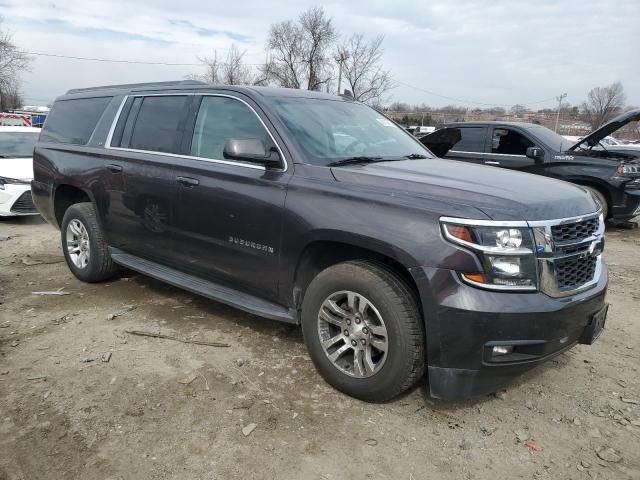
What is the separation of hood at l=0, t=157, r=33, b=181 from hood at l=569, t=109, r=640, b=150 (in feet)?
29.1

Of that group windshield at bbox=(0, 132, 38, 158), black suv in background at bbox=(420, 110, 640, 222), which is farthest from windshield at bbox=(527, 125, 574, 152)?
windshield at bbox=(0, 132, 38, 158)

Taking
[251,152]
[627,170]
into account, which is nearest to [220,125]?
[251,152]

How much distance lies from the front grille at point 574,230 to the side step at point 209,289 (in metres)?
1.67

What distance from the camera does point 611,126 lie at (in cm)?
793

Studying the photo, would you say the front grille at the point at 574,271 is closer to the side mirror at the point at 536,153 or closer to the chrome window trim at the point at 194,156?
the chrome window trim at the point at 194,156

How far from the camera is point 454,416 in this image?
119 inches

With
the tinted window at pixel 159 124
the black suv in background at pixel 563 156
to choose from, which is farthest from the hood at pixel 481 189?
the black suv in background at pixel 563 156

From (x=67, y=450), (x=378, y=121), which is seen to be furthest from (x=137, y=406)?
(x=378, y=121)

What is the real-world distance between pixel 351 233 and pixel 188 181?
1535mm

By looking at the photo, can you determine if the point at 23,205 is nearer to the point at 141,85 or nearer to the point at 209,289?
the point at 141,85

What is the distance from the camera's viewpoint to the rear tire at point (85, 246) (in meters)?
4.93

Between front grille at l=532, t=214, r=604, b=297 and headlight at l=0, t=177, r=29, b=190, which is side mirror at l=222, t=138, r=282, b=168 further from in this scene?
headlight at l=0, t=177, r=29, b=190

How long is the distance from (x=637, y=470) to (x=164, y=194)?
11.5 ft

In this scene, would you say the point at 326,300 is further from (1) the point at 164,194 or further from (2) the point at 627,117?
(2) the point at 627,117
